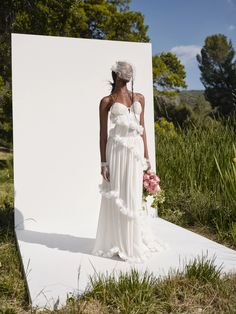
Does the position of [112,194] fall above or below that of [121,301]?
above

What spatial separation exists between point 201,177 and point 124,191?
251cm

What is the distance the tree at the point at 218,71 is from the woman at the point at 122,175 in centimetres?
2189

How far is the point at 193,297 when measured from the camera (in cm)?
274

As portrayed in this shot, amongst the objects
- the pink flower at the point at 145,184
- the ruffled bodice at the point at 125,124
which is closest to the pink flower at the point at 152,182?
the pink flower at the point at 145,184

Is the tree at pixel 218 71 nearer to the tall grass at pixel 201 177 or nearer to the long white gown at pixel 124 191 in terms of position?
the tall grass at pixel 201 177

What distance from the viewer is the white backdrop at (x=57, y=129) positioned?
5.11 meters

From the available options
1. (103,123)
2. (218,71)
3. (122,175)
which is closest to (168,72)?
(103,123)

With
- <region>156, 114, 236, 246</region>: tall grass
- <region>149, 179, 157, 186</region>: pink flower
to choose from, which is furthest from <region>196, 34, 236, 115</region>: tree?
<region>149, 179, 157, 186</region>: pink flower

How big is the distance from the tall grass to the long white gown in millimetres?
1246

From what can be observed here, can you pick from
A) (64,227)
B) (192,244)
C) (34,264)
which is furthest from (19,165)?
(192,244)

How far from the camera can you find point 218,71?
2952 centimetres

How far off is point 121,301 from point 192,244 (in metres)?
1.68

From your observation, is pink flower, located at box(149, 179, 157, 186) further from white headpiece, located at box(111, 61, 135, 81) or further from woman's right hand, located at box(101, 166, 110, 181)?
white headpiece, located at box(111, 61, 135, 81)

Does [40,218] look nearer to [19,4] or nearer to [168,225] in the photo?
[168,225]
